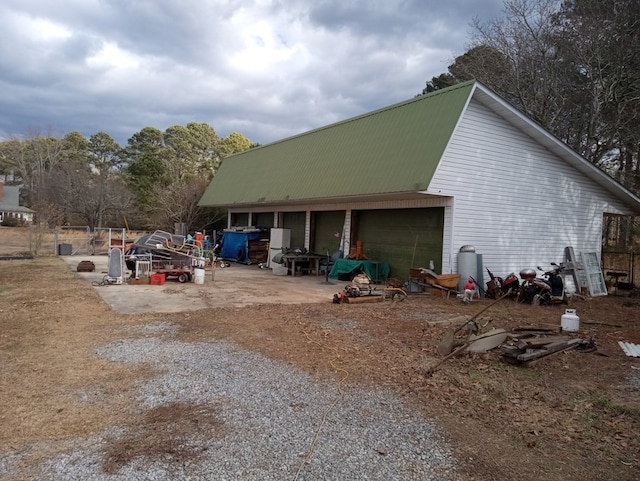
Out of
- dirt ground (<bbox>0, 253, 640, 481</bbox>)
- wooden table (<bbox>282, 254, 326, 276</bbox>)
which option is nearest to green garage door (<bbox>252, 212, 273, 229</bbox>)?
wooden table (<bbox>282, 254, 326, 276</bbox>)

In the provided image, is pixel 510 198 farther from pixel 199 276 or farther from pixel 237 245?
pixel 237 245

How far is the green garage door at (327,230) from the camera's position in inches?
655

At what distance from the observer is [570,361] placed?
5910mm

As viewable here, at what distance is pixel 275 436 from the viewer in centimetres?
352

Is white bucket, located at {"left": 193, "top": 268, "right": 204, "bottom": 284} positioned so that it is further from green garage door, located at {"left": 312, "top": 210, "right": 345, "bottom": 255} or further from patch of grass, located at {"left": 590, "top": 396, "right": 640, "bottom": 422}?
patch of grass, located at {"left": 590, "top": 396, "right": 640, "bottom": 422}

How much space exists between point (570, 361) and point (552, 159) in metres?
10.1

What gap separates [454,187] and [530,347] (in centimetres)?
715

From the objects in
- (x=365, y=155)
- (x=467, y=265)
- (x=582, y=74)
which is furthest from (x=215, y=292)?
(x=582, y=74)

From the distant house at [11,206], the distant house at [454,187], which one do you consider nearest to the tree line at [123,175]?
the distant house at [11,206]

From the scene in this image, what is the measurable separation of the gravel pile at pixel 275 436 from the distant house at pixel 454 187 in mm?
7887

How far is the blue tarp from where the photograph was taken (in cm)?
2036

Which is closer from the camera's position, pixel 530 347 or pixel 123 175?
pixel 530 347

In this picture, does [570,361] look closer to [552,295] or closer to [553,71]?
[552,295]

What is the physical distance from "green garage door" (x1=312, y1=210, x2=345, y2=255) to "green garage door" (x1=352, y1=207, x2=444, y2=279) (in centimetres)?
106
